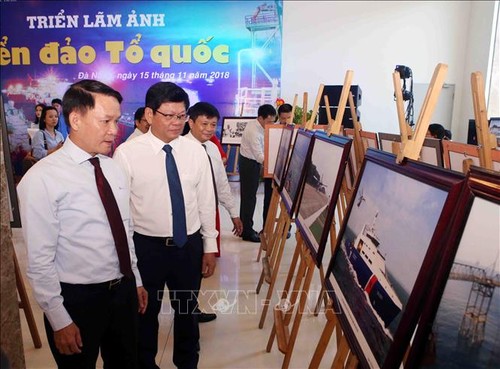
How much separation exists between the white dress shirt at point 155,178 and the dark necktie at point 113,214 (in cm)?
35

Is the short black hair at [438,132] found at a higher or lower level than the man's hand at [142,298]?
higher

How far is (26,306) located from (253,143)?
2.76 m

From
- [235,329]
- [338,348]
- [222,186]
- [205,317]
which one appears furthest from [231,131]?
[338,348]

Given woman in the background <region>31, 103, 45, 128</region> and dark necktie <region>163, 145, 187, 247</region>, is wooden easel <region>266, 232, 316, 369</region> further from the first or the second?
woman in the background <region>31, 103, 45, 128</region>

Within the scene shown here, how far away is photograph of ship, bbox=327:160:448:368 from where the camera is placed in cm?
82

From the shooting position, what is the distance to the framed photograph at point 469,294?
2.10ft

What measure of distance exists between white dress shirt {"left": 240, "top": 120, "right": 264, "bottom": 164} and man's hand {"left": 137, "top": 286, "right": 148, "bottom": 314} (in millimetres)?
2761

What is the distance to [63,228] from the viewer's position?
50.6 inches

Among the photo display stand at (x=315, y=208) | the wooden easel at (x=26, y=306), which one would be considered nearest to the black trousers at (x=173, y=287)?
the photo display stand at (x=315, y=208)

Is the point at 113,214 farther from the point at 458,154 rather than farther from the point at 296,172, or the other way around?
the point at 458,154

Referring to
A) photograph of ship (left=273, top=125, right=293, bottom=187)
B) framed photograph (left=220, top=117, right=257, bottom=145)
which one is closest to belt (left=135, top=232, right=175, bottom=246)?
photograph of ship (left=273, top=125, right=293, bottom=187)

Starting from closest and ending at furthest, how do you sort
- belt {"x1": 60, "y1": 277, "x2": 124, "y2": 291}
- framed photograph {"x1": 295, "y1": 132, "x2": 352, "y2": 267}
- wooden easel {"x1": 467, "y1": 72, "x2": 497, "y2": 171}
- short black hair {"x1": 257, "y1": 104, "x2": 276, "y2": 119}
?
1. wooden easel {"x1": 467, "y1": 72, "x2": 497, "y2": 171}
2. belt {"x1": 60, "y1": 277, "x2": 124, "y2": 291}
3. framed photograph {"x1": 295, "y1": 132, "x2": 352, "y2": 267}
4. short black hair {"x1": 257, "y1": 104, "x2": 276, "y2": 119}

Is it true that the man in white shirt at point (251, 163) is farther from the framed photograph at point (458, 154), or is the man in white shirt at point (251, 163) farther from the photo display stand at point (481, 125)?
the photo display stand at point (481, 125)

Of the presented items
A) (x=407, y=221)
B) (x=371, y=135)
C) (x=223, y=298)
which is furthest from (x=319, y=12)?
(x=407, y=221)
